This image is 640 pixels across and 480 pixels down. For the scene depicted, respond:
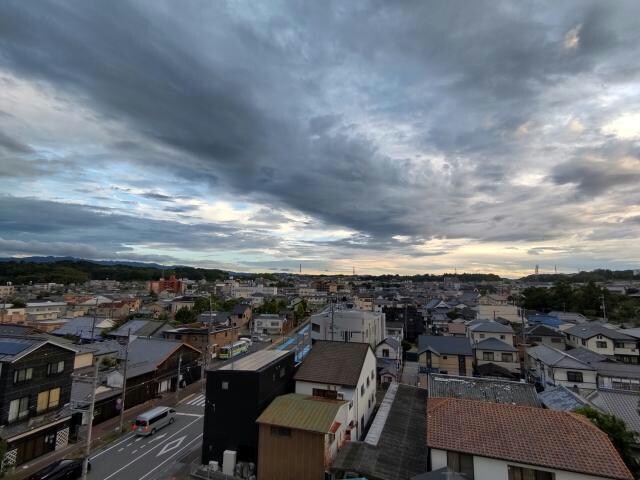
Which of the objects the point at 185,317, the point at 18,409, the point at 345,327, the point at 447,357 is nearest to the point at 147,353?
the point at 18,409

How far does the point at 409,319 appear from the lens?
6016 cm

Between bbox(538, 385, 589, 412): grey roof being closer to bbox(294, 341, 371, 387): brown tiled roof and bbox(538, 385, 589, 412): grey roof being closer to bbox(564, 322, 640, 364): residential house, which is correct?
bbox(294, 341, 371, 387): brown tiled roof

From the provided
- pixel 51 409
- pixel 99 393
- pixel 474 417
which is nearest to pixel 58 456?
pixel 51 409

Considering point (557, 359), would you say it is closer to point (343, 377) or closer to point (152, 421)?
point (343, 377)

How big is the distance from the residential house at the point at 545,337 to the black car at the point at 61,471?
155ft

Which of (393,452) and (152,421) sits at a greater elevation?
(393,452)

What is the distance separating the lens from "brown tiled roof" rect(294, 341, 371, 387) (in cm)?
2031

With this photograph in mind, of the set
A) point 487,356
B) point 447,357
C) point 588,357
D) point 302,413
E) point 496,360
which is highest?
point 302,413

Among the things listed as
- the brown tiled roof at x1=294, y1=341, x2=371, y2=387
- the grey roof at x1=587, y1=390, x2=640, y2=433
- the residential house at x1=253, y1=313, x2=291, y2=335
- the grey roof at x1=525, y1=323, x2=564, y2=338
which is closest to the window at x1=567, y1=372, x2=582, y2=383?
the grey roof at x1=587, y1=390, x2=640, y2=433

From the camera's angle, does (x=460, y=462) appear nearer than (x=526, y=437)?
No

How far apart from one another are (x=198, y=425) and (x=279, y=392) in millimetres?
7674

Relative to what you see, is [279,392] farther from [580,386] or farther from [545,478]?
[580,386]

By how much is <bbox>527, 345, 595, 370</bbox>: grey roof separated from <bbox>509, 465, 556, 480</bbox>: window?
69.3ft

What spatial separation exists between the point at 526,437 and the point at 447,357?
918 inches
